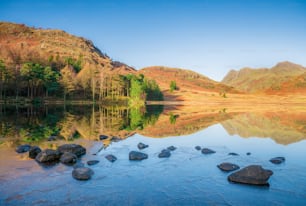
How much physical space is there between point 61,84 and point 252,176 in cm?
8816

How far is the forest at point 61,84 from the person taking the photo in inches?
3105

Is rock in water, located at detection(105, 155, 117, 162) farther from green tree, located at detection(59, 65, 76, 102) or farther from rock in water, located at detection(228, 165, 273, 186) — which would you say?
green tree, located at detection(59, 65, 76, 102)

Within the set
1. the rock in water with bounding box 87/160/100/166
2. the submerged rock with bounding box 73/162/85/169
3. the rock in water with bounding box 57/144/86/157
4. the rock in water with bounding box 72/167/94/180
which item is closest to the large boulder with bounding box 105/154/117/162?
the rock in water with bounding box 87/160/100/166

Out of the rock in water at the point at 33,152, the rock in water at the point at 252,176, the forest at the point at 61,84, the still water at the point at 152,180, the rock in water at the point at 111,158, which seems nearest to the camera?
the still water at the point at 152,180

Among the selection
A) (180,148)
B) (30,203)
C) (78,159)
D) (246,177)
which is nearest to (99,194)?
(30,203)

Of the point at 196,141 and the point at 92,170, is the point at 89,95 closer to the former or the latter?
the point at 196,141

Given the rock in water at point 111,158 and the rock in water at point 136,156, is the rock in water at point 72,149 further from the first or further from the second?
the rock in water at point 136,156

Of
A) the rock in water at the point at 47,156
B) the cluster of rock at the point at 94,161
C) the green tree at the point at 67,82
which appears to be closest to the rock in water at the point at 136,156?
the cluster of rock at the point at 94,161

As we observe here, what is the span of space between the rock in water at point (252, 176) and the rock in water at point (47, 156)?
1013 cm

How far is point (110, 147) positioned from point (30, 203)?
34.4 ft

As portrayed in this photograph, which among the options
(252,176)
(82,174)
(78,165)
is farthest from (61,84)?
(252,176)

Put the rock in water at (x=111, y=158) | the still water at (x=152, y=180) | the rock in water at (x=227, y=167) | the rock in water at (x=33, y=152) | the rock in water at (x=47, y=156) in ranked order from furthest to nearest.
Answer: the rock in water at (x=33, y=152) < the rock in water at (x=111, y=158) < the rock in water at (x=47, y=156) < the rock in water at (x=227, y=167) < the still water at (x=152, y=180)

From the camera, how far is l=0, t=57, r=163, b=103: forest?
7888 cm

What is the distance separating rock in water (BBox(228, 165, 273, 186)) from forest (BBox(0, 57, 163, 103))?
8016 centimetres
